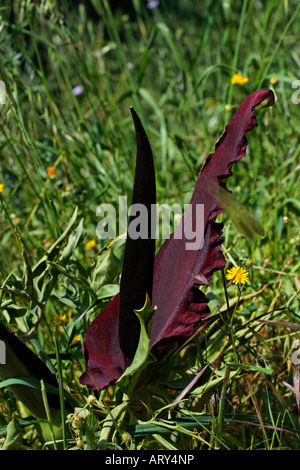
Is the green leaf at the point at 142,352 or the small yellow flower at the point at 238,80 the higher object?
the small yellow flower at the point at 238,80

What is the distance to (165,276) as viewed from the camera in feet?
2.41

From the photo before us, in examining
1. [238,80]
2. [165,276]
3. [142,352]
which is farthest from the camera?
[238,80]

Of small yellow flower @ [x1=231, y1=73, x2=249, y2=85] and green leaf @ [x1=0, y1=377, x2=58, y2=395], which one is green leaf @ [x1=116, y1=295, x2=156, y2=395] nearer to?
green leaf @ [x1=0, y1=377, x2=58, y2=395]

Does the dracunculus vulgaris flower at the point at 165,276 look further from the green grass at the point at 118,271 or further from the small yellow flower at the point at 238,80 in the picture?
the small yellow flower at the point at 238,80


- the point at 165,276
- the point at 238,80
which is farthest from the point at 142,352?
the point at 238,80

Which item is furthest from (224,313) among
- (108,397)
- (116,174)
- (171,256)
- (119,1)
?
(119,1)

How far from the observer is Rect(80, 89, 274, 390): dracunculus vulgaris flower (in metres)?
0.63

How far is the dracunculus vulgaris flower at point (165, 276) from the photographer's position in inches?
24.9

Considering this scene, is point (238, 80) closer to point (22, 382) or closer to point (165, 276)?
point (165, 276)

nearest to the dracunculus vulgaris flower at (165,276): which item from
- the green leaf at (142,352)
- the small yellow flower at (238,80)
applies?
the green leaf at (142,352)

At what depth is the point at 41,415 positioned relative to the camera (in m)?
0.73

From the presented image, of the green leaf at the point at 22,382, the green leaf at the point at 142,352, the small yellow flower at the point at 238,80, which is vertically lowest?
the green leaf at the point at 22,382

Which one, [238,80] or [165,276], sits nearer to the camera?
[165,276]

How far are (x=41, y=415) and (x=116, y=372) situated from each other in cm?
12
